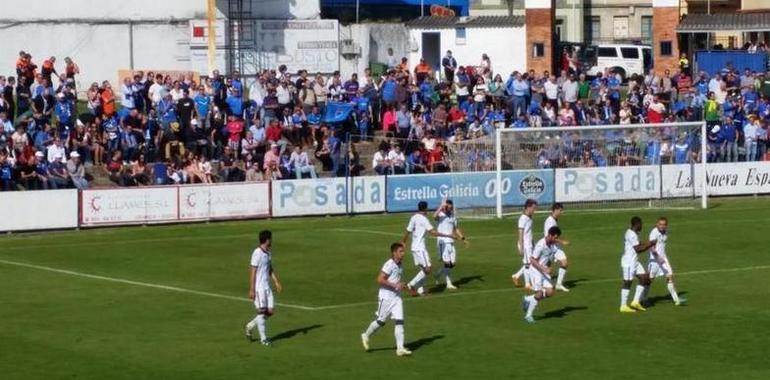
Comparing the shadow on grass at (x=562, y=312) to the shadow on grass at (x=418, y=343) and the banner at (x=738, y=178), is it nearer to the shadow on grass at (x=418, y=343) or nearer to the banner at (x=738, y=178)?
the shadow on grass at (x=418, y=343)

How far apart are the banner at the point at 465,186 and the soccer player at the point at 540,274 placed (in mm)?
19200

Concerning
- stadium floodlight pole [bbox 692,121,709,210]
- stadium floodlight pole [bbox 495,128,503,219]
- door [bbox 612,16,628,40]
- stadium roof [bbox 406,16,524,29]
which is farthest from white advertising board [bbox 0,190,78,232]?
door [bbox 612,16,628,40]

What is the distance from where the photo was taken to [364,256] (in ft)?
140

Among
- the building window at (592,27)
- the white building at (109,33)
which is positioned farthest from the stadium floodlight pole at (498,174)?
the building window at (592,27)

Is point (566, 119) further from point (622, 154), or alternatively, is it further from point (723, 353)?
point (723, 353)

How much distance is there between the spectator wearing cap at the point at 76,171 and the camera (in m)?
49.4

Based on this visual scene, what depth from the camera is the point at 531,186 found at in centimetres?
5325

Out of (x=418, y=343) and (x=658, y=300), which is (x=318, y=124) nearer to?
(x=658, y=300)

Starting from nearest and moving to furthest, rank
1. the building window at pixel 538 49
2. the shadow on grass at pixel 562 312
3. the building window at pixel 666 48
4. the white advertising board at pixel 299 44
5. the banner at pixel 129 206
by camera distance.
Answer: the shadow on grass at pixel 562 312 < the banner at pixel 129 206 < the white advertising board at pixel 299 44 < the building window at pixel 666 48 < the building window at pixel 538 49

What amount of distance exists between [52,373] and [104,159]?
2500cm

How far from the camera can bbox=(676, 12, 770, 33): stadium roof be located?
72125 mm

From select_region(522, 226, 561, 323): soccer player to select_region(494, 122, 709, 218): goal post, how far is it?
2031 centimetres

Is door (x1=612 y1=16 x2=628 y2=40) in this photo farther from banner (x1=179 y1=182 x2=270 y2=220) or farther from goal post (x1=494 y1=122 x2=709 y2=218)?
banner (x1=179 y1=182 x2=270 y2=220)

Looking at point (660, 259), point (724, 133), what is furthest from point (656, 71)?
point (660, 259)
